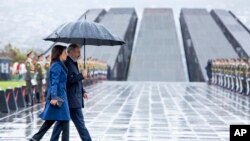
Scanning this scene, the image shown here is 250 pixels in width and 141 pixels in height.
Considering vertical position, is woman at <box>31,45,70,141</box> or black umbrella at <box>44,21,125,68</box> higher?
black umbrella at <box>44,21,125,68</box>

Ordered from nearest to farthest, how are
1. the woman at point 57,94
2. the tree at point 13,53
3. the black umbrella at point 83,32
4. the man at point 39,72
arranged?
1. the woman at point 57,94
2. the black umbrella at point 83,32
3. the man at point 39,72
4. the tree at point 13,53

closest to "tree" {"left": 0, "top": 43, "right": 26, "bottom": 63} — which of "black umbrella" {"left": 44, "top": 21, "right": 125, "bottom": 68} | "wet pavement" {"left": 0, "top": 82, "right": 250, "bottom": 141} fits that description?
"wet pavement" {"left": 0, "top": 82, "right": 250, "bottom": 141}

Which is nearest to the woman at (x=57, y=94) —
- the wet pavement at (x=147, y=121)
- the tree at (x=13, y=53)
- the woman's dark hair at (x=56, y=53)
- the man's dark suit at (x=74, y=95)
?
the woman's dark hair at (x=56, y=53)

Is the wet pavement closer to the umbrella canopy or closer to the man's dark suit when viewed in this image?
the man's dark suit

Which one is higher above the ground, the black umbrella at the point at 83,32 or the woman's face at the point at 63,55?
the black umbrella at the point at 83,32

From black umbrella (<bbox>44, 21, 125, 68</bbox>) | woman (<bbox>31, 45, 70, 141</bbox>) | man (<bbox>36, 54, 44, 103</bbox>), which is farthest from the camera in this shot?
man (<bbox>36, 54, 44, 103</bbox>)

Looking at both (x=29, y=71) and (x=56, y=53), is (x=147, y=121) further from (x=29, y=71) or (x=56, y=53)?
(x=56, y=53)

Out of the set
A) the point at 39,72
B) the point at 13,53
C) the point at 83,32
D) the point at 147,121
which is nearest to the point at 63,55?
the point at 83,32

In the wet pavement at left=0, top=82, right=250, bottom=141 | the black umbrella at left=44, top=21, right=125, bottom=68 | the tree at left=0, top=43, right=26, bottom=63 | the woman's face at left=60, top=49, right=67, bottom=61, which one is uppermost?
the tree at left=0, top=43, right=26, bottom=63

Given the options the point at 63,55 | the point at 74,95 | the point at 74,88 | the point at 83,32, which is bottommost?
the point at 74,95

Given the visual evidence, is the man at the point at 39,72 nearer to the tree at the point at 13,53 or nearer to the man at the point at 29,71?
the man at the point at 29,71

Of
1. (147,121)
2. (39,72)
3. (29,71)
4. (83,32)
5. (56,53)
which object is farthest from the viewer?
(39,72)

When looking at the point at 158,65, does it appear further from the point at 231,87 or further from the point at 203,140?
the point at 203,140

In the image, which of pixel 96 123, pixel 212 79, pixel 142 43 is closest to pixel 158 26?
pixel 142 43
